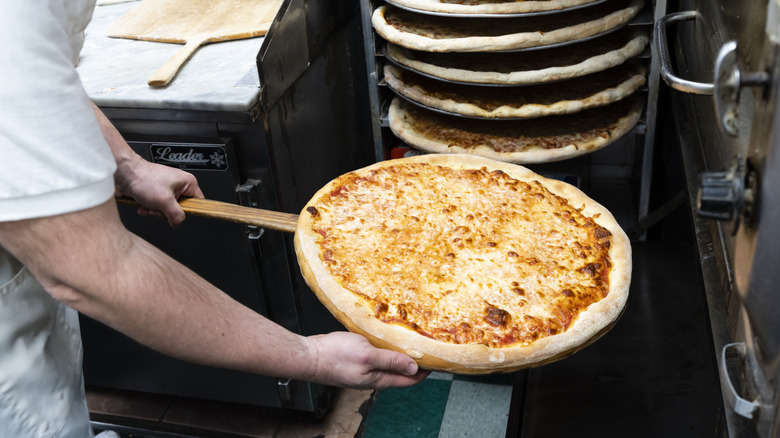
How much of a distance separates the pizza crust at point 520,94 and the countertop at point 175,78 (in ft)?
1.65

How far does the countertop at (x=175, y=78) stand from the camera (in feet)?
6.24

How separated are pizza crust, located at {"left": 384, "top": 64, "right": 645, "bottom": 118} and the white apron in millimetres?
1238

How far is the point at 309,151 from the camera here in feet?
7.62

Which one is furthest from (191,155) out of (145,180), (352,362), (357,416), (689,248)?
(689,248)

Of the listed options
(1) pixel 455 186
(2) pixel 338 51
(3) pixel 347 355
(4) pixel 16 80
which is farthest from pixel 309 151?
(4) pixel 16 80

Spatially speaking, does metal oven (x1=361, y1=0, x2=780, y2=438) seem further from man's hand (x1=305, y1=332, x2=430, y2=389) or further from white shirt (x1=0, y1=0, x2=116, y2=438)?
white shirt (x1=0, y1=0, x2=116, y2=438)

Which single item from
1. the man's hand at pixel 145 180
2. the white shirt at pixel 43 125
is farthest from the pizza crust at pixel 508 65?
the white shirt at pixel 43 125


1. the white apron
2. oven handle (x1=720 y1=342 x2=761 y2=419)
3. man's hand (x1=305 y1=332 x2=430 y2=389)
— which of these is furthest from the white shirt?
oven handle (x1=720 y1=342 x2=761 y2=419)

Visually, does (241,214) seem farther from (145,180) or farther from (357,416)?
(357,416)

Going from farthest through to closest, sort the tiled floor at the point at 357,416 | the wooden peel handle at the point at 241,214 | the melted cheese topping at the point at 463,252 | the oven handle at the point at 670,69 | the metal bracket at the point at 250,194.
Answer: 1. the tiled floor at the point at 357,416
2. the metal bracket at the point at 250,194
3. the wooden peel handle at the point at 241,214
4. the melted cheese topping at the point at 463,252
5. the oven handle at the point at 670,69

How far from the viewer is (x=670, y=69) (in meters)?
1.48

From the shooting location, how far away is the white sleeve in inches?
35.8

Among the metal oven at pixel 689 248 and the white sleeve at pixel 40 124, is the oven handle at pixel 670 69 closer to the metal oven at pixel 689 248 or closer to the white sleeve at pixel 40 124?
the metal oven at pixel 689 248

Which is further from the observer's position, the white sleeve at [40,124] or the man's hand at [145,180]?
the man's hand at [145,180]
